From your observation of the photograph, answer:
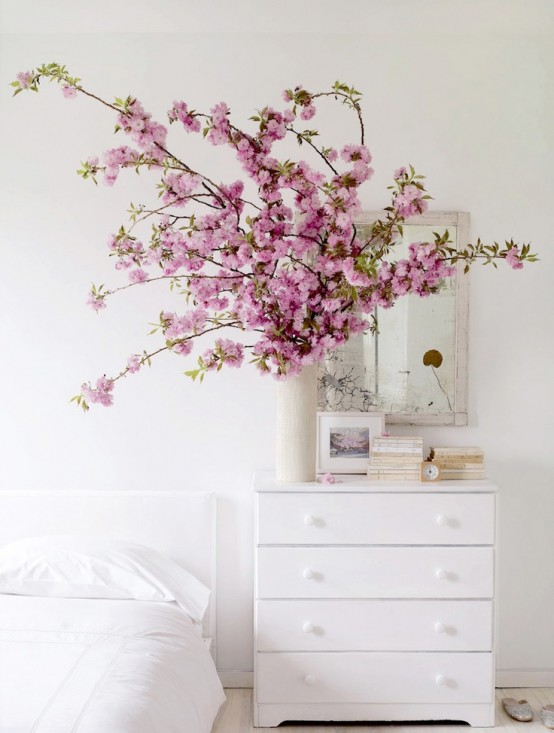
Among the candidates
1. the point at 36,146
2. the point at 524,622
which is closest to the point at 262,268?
the point at 36,146

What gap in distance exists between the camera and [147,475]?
3.07m

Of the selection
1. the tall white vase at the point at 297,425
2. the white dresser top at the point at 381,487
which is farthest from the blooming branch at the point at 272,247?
the white dresser top at the point at 381,487

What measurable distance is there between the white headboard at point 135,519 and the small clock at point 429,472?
0.83 meters

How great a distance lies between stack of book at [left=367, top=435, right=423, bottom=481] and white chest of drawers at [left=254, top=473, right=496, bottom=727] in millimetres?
136

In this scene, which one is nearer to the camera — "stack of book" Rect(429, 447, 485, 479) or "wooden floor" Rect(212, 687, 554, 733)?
"wooden floor" Rect(212, 687, 554, 733)

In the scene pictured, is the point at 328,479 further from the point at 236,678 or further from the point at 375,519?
the point at 236,678

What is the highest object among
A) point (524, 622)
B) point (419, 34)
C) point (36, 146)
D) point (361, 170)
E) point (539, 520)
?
point (419, 34)

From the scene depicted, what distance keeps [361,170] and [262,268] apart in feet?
1.30

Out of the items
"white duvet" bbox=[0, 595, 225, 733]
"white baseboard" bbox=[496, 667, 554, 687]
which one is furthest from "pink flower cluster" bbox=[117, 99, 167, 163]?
"white baseboard" bbox=[496, 667, 554, 687]

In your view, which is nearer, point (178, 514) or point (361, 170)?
point (361, 170)

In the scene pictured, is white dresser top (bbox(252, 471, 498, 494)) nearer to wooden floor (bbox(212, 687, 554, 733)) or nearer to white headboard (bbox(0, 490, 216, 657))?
white headboard (bbox(0, 490, 216, 657))

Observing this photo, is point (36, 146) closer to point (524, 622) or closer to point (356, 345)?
point (356, 345)

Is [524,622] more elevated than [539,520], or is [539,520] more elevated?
[539,520]

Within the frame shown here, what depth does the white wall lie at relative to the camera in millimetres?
3041
